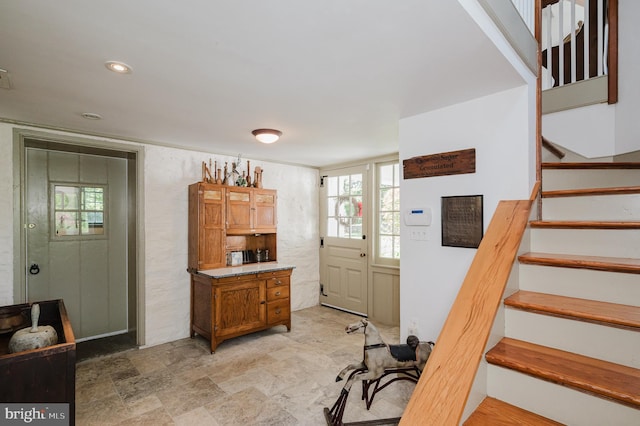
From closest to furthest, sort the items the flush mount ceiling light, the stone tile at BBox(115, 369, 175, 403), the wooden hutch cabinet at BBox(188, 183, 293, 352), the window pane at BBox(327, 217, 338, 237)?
the stone tile at BBox(115, 369, 175, 403) < the flush mount ceiling light < the wooden hutch cabinet at BBox(188, 183, 293, 352) < the window pane at BBox(327, 217, 338, 237)

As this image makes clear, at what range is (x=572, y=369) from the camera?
45.7 inches

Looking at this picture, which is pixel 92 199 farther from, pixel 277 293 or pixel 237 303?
pixel 277 293

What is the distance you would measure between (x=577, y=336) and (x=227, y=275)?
295cm

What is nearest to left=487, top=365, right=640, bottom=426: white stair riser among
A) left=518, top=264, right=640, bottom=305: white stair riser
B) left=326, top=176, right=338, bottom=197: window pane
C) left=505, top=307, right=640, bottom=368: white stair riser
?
left=505, top=307, right=640, bottom=368: white stair riser

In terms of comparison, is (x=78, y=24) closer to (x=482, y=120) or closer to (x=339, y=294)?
(x=482, y=120)

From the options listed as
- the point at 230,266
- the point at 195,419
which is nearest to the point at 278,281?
the point at 230,266

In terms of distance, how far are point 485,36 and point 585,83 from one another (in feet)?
6.41

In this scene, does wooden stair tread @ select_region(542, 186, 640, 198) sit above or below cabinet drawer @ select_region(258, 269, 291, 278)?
above

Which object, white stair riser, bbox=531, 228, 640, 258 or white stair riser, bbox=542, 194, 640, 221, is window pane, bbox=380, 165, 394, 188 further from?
white stair riser, bbox=531, 228, 640, 258

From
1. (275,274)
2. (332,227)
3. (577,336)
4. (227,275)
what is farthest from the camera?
(332,227)

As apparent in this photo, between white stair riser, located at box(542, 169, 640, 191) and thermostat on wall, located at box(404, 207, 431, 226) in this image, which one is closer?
white stair riser, located at box(542, 169, 640, 191)

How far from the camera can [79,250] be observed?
3682 millimetres

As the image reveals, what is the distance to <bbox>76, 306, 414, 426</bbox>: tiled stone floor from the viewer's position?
7.63ft

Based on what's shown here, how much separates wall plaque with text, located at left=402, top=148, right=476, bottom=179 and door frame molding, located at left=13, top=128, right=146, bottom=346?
112 inches
